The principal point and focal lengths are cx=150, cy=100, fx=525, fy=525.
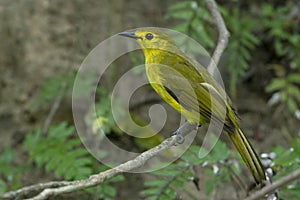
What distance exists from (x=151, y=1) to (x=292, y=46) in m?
1.52

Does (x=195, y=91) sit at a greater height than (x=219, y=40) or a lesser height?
lesser

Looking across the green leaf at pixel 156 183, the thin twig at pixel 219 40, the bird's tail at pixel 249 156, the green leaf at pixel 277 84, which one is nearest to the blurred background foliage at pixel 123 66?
the green leaf at pixel 277 84

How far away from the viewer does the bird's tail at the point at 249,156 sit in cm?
272

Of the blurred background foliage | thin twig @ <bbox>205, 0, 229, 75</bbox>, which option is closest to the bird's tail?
thin twig @ <bbox>205, 0, 229, 75</bbox>

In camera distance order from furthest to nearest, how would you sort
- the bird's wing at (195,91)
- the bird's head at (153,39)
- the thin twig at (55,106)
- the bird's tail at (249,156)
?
Result: the thin twig at (55,106)
the bird's head at (153,39)
the bird's wing at (195,91)
the bird's tail at (249,156)

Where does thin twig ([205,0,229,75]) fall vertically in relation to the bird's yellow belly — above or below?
above

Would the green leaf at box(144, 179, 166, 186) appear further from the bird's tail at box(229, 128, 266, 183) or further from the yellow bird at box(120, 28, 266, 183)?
the bird's tail at box(229, 128, 266, 183)

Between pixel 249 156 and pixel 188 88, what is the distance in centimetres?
63

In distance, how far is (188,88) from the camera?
3.19 meters

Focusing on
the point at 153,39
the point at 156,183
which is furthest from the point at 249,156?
the point at 153,39

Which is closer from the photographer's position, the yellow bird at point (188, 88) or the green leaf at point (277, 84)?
the yellow bird at point (188, 88)

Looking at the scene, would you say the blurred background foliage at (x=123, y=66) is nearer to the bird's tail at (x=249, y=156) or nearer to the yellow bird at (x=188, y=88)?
the yellow bird at (x=188, y=88)

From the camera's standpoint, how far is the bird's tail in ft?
8.91

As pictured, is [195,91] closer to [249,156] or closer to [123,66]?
[249,156]
